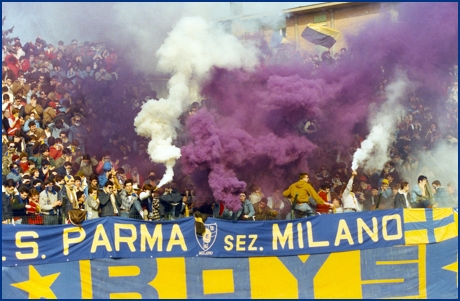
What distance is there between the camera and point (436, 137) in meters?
17.1

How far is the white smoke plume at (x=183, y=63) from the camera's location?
1548 centimetres

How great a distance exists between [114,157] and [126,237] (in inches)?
187

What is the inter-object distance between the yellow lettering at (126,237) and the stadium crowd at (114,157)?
546mm

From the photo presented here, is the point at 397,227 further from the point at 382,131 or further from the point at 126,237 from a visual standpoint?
the point at 126,237

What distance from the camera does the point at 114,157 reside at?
16781 millimetres

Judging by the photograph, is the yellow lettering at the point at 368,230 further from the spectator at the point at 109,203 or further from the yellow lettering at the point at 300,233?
the spectator at the point at 109,203

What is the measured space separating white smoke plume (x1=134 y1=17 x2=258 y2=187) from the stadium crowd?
470mm

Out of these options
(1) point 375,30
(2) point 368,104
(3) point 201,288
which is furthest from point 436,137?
(3) point 201,288

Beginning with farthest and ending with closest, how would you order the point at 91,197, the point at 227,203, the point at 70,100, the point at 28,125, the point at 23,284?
1. the point at 70,100
2. the point at 28,125
3. the point at 227,203
4. the point at 91,197
5. the point at 23,284

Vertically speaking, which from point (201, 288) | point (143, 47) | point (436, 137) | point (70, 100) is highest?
point (143, 47)

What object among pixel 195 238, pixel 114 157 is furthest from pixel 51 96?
pixel 195 238

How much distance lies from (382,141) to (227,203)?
Result: 155 inches

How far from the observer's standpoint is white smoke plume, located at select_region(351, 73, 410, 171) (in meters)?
16.0

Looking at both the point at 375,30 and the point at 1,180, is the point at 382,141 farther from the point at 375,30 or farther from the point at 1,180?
the point at 1,180
